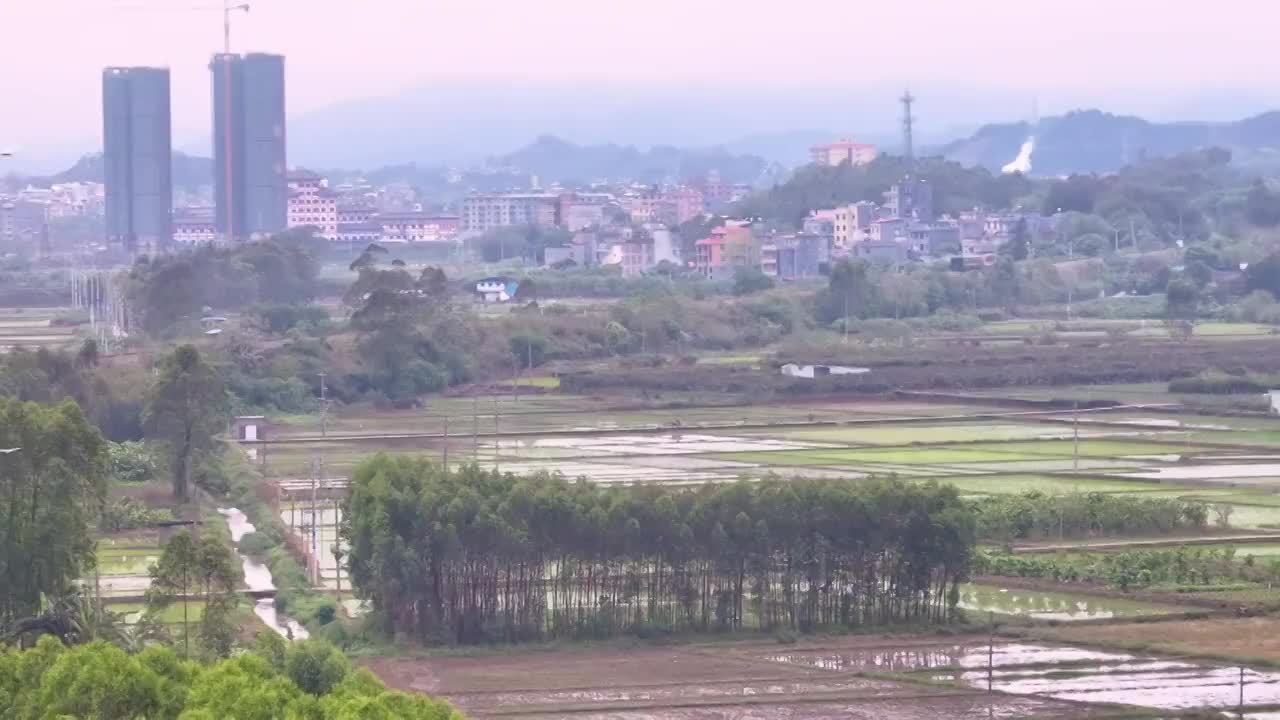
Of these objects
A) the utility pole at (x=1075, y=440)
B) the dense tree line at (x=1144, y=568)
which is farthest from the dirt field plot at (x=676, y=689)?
the utility pole at (x=1075, y=440)

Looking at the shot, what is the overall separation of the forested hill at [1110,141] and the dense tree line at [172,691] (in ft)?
→ 524

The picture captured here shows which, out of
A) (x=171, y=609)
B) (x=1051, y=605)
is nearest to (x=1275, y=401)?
(x=1051, y=605)

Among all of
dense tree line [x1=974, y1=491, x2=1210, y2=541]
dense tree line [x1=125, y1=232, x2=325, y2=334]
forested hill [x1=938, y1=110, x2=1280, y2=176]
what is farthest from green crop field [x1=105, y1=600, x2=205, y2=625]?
forested hill [x1=938, y1=110, x2=1280, y2=176]

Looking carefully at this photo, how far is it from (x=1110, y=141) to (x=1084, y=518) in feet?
534

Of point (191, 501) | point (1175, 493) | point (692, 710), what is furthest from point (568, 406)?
point (692, 710)

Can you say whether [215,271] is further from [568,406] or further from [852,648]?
[852,648]

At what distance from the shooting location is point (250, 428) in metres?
38.9

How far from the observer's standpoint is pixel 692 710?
19.2m

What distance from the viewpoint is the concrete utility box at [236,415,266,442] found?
3856cm

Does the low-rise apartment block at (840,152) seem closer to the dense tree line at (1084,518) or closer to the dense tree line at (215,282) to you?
the dense tree line at (215,282)

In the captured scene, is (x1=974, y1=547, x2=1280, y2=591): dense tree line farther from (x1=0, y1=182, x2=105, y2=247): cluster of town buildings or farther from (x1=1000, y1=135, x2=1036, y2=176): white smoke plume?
(x1=1000, y1=135, x2=1036, y2=176): white smoke plume

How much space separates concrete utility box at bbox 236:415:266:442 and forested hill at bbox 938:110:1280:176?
136m

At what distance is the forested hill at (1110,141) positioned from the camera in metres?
178

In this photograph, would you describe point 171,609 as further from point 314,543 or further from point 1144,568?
point 1144,568
